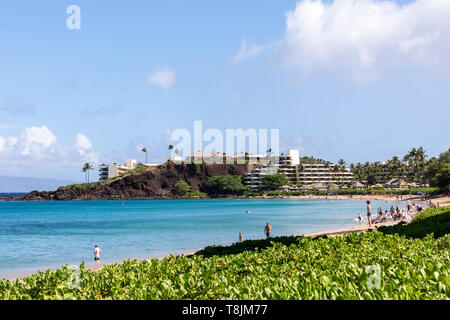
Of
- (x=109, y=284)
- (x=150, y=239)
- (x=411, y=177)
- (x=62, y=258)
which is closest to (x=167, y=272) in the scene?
(x=109, y=284)

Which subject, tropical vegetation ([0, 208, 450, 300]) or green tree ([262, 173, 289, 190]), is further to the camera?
green tree ([262, 173, 289, 190])

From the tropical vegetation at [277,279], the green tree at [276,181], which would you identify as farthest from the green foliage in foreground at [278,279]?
the green tree at [276,181]

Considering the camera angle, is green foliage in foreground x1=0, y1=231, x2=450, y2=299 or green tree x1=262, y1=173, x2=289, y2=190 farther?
green tree x1=262, y1=173, x2=289, y2=190

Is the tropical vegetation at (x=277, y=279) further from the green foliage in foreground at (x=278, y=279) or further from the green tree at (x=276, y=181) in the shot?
the green tree at (x=276, y=181)

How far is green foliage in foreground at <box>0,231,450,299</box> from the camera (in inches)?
193

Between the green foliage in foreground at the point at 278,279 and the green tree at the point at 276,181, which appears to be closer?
the green foliage in foreground at the point at 278,279

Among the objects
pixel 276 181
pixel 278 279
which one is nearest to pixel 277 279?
pixel 278 279

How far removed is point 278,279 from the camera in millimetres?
6004

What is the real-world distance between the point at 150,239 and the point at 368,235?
115 feet

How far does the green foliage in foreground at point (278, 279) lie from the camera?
491 centimetres

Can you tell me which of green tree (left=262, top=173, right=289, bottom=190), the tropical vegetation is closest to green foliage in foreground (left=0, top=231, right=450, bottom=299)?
the tropical vegetation

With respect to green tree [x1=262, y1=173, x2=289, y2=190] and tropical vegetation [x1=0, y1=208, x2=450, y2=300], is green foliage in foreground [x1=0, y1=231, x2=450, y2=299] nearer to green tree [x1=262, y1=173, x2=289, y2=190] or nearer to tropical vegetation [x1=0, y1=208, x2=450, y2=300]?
tropical vegetation [x1=0, y1=208, x2=450, y2=300]
